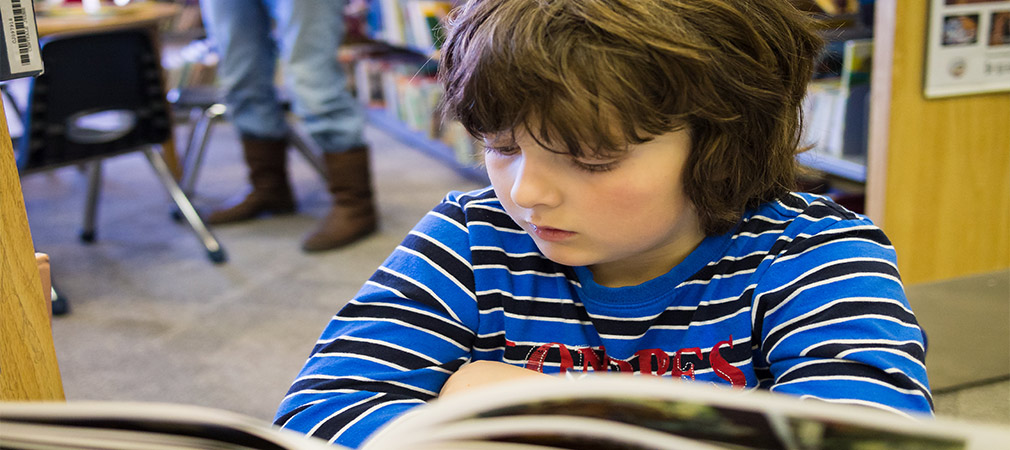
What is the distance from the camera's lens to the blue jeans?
204 cm

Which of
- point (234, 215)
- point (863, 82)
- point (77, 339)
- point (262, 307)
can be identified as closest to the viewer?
point (863, 82)

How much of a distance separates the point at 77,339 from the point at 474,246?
1352 millimetres

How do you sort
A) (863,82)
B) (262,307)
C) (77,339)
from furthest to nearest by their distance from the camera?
1. (262,307)
2. (77,339)
3. (863,82)

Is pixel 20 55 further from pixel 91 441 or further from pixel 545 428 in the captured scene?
pixel 545 428

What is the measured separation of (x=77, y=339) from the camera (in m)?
1.71

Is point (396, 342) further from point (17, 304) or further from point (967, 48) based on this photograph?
point (967, 48)

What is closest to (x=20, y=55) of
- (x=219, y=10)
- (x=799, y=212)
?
(x=799, y=212)

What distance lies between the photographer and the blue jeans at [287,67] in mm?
2035

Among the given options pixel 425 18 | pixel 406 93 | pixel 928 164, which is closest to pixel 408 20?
pixel 425 18

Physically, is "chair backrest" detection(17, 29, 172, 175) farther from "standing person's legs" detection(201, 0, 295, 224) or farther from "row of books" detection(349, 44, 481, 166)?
"row of books" detection(349, 44, 481, 166)

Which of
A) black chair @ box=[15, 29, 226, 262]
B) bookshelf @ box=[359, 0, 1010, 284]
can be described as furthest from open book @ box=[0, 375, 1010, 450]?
black chair @ box=[15, 29, 226, 262]

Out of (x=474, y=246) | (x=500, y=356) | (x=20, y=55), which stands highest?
(x=20, y=55)

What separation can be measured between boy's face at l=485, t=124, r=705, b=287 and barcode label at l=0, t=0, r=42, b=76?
0.30 m

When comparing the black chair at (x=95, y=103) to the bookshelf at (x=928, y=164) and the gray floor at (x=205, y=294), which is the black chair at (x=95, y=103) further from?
the bookshelf at (x=928, y=164)
